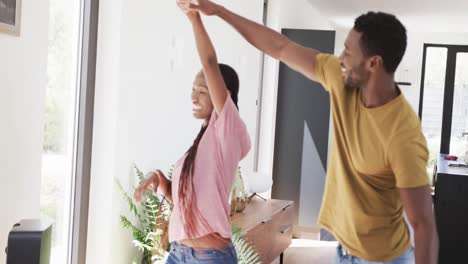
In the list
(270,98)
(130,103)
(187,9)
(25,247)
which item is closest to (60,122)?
(130,103)

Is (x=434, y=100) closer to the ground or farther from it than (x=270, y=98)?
farther from it

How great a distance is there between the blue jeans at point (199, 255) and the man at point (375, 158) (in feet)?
1.22

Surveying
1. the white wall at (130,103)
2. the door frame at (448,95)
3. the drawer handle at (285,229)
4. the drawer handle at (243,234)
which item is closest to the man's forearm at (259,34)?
the white wall at (130,103)

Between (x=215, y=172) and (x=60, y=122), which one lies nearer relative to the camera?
(x=215, y=172)

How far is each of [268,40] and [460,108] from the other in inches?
392

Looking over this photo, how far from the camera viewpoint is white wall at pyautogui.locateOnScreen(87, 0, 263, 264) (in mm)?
3332

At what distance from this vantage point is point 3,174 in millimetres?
2430

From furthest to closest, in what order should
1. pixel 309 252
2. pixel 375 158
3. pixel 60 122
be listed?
pixel 309 252 → pixel 60 122 → pixel 375 158

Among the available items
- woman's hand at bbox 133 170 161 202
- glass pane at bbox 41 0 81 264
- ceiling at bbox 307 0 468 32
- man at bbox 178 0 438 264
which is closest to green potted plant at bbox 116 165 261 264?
glass pane at bbox 41 0 81 264

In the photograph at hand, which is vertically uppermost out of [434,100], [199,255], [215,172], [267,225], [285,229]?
[434,100]

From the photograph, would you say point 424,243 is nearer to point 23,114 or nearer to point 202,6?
point 202,6

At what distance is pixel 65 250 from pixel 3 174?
97cm

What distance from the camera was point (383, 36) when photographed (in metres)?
1.71

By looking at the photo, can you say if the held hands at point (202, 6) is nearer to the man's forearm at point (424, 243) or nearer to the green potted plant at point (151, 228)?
the man's forearm at point (424, 243)
